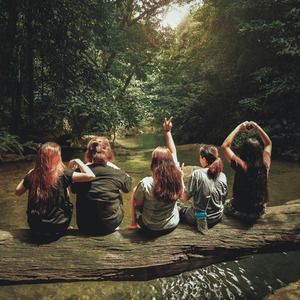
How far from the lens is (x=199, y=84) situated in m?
17.2

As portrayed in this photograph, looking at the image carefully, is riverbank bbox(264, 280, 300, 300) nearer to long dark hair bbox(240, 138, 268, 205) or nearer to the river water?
the river water

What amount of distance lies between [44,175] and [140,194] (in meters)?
1.19

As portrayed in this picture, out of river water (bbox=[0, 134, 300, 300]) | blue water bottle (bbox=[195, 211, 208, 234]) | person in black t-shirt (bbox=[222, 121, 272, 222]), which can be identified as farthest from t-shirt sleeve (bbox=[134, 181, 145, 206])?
person in black t-shirt (bbox=[222, 121, 272, 222])

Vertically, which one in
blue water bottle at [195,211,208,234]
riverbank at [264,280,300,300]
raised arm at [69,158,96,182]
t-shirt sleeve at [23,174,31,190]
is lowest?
riverbank at [264,280,300,300]

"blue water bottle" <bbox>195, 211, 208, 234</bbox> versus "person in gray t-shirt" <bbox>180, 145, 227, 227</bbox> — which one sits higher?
"person in gray t-shirt" <bbox>180, 145, 227, 227</bbox>

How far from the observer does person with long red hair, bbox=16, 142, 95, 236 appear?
3439mm

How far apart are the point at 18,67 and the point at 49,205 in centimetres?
1099

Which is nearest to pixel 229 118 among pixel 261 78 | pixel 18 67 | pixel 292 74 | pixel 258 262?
pixel 261 78

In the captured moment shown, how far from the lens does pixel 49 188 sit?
3.46 meters

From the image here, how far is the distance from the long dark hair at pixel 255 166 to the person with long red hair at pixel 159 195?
98cm

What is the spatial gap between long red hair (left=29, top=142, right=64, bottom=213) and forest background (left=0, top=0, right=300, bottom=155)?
6.45 metres

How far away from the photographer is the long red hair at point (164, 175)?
3635mm

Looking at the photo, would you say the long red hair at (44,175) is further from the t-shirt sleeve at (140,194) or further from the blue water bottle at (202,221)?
the blue water bottle at (202,221)

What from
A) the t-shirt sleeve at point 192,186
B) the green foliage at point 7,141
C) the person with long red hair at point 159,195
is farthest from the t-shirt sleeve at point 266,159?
the green foliage at point 7,141
